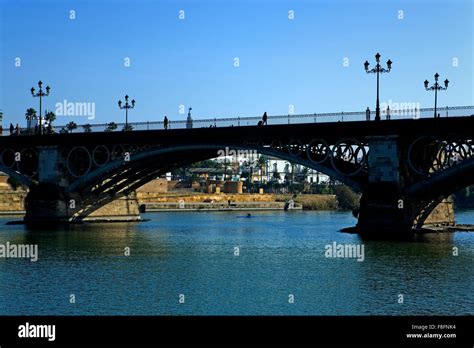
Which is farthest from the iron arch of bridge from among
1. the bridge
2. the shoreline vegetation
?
the shoreline vegetation

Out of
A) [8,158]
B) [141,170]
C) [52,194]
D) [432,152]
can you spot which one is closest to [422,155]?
[432,152]

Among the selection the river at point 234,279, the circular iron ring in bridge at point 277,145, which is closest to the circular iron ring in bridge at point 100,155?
the river at point 234,279

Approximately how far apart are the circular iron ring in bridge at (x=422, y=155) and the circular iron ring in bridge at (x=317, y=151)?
7247mm

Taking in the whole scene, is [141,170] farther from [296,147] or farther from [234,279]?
[234,279]

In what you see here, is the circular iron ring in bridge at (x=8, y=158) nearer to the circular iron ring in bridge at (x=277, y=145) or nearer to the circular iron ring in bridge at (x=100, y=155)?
the circular iron ring in bridge at (x=100, y=155)

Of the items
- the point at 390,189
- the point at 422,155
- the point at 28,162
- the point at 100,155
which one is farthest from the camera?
the point at 28,162

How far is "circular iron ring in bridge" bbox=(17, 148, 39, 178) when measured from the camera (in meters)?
90.8

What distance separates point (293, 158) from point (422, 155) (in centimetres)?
1092

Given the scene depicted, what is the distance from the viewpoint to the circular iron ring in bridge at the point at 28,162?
3575 inches

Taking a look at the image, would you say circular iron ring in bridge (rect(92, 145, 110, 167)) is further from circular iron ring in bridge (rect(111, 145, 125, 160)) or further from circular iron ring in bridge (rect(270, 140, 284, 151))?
circular iron ring in bridge (rect(270, 140, 284, 151))

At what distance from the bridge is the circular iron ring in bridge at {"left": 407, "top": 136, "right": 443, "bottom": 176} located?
0.08 m

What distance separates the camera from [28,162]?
91375mm

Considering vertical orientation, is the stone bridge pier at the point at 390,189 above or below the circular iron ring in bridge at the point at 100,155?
below
